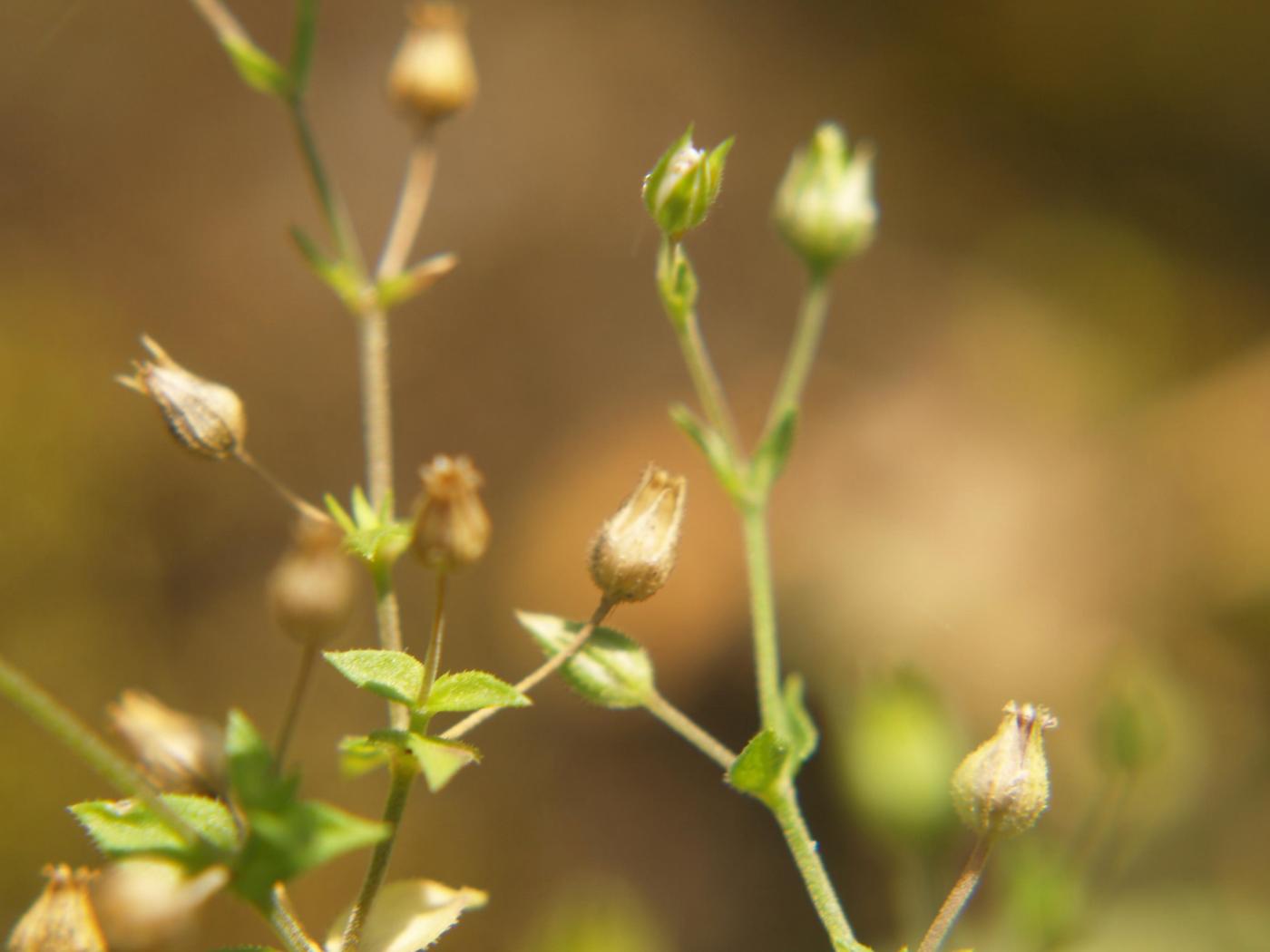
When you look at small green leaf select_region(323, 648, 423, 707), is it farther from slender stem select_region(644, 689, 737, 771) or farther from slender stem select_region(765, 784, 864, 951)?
slender stem select_region(765, 784, 864, 951)

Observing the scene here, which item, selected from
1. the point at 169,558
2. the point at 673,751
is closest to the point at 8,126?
the point at 169,558

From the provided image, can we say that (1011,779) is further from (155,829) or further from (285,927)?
(155,829)

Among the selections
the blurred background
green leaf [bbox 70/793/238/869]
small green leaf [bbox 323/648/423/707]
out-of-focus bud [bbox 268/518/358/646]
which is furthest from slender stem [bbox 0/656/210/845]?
the blurred background

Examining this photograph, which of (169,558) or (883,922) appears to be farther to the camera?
(169,558)

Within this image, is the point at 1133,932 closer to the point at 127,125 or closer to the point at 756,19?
the point at 756,19

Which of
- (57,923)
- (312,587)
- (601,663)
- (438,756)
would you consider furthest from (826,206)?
(57,923)
